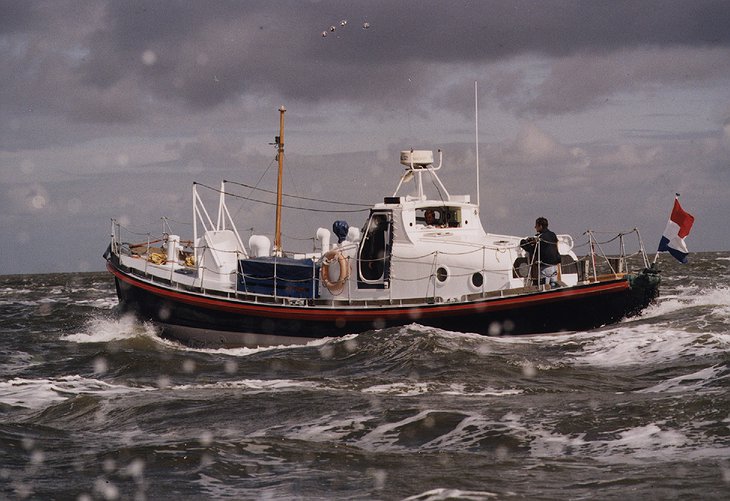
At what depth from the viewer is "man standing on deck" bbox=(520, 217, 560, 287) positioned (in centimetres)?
1792

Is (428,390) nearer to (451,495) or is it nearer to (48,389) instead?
(451,495)

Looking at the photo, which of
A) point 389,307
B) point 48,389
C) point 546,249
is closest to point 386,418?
point 48,389

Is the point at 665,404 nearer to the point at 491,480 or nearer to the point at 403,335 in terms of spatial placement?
the point at 491,480

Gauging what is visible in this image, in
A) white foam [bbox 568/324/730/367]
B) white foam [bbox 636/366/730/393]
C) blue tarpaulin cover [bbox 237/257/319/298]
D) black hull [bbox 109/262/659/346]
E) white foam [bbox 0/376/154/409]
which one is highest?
blue tarpaulin cover [bbox 237/257/319/298]

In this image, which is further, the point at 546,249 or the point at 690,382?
the point at 546,249

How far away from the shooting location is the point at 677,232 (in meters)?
18.2

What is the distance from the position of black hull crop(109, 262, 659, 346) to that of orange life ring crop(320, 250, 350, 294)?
0.51 m

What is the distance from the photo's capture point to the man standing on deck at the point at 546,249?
17.9 meters

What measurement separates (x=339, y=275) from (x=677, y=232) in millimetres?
6891

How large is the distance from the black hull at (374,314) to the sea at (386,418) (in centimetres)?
35

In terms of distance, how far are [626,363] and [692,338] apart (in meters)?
2.68

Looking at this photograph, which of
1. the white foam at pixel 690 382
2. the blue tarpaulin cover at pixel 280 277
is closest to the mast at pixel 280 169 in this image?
the blue tarpaulin cover at pixel 280 277

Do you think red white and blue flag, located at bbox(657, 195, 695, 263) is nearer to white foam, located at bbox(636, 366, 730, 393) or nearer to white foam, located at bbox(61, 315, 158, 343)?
white foam, located at bbox(636, 366, 730, 393)

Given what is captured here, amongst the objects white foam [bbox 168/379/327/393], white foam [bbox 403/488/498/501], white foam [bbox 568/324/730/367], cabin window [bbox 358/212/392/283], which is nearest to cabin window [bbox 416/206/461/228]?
cabin window [bbox 358/212/392/283]
